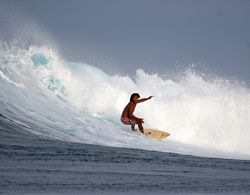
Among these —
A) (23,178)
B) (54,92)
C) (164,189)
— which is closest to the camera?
(23,178)

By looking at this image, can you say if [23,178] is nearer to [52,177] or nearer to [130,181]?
[52,177]

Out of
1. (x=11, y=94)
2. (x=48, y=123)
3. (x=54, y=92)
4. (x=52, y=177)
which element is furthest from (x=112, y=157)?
(x=54, y=92)

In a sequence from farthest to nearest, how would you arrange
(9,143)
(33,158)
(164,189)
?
(9,143)
(33,158)
(164,189)

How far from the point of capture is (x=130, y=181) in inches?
229

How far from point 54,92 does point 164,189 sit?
12.7 m

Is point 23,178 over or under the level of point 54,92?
under

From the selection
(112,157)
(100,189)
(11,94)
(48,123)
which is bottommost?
(100,189)

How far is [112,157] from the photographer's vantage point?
23.8 ft

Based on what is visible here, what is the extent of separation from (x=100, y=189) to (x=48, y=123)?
23.0 feet

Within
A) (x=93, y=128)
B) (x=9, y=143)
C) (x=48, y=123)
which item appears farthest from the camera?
(x=93, y=128)

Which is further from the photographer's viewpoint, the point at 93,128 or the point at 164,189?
the point at 93,128

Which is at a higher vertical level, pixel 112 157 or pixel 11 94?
pixel 11 94

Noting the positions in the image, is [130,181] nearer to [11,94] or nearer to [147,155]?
[147,155]

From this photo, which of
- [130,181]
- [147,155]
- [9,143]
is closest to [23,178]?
[130,181]
